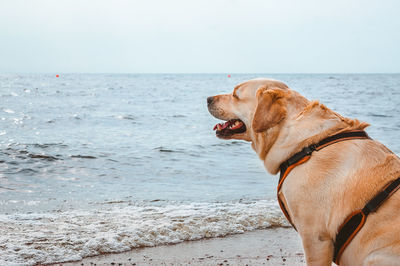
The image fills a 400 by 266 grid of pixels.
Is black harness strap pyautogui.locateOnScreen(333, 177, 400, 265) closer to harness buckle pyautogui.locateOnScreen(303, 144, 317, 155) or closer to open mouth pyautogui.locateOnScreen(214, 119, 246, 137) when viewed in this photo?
harness buckle pyautogui.locateOnScreen(303, 144, 317, 155)

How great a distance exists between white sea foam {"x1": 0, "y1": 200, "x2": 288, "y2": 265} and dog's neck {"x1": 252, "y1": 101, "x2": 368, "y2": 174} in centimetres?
281

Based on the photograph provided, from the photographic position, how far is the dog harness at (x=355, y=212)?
275 centimetres

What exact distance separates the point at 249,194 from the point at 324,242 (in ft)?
17.7

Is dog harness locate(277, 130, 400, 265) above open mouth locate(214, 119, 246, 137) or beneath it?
beneath

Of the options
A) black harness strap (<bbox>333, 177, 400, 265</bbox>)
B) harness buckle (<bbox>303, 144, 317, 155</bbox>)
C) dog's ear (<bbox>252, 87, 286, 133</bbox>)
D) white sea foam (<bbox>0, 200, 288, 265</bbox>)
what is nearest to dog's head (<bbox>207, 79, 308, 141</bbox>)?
dog's ear (<bbox>252, 87, 286, 133</bbox>)

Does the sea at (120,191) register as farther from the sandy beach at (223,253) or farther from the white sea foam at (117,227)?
the sandy beach at (223,253)


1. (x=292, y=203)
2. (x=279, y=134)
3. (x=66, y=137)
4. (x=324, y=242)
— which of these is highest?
(x=279, y=134)


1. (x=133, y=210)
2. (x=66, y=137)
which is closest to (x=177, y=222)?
(x=133, y=210)

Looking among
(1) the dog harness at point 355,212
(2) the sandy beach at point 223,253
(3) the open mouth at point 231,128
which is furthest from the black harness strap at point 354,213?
(2) the sandy beach at point 223,253

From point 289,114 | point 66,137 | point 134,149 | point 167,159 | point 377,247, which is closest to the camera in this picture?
point 377,247

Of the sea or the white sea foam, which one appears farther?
the sea

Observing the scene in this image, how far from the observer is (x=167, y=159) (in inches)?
476

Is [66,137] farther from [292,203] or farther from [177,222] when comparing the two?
[292,203]

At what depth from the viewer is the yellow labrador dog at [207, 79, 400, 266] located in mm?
2740
